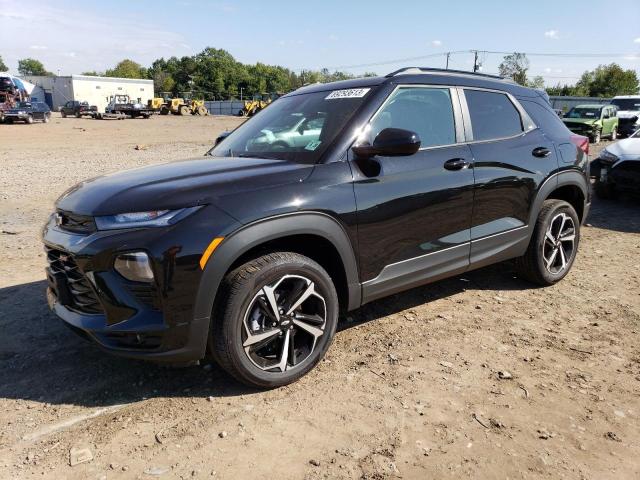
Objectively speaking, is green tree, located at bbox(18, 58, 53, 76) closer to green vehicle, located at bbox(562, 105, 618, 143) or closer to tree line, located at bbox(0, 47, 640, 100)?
tree line, located at bbox(0, 47, 640, 100)

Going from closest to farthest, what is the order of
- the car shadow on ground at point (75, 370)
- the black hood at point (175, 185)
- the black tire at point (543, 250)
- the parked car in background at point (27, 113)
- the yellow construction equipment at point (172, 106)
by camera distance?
the black hood at point (175, 185)
the car shadow on ground at point (75, 370)
the black tire at point (543, 250)
the parked car in background at point (27, 113)
the yellow construction equipment at point (172, 106)

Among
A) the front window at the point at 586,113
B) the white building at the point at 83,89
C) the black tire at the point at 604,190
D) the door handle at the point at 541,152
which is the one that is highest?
the white building at the point at 83,89

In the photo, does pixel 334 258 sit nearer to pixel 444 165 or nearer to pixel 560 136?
pixel 444 165

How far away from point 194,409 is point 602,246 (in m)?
5.51

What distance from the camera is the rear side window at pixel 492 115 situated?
401cm

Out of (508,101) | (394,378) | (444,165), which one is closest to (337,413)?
(394,378)

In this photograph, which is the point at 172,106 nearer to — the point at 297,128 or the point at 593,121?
the point at 593,121

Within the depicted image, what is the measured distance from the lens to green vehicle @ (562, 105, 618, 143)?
802 inches

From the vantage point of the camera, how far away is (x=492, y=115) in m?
4.17

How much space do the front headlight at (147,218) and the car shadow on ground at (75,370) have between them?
81 cm

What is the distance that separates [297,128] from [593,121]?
2064cm

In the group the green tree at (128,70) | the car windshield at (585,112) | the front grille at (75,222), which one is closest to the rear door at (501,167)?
the front grille at (75,222)

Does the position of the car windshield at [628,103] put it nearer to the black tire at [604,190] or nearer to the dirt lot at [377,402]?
the black tire at [604,190]

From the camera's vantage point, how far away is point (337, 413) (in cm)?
282
